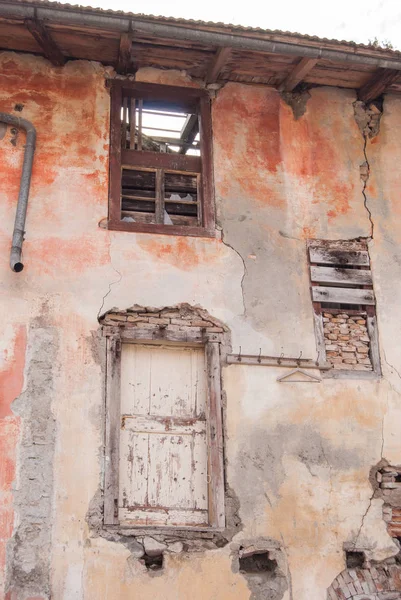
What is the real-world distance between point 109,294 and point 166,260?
2.68 ft

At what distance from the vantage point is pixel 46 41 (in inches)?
360

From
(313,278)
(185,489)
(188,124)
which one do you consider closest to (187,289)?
(313,278)

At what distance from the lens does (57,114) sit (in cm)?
938

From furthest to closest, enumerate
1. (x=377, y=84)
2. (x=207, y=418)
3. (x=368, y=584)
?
(x=377, y=84), (x=207, y=418), (x=368, y=584)

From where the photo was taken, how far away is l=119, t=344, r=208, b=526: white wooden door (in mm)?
8102

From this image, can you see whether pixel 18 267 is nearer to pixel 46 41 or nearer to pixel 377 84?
pixel 46 41

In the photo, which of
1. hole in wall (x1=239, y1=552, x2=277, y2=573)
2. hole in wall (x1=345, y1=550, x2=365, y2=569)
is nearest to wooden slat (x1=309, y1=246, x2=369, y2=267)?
hole in wall (x1=345, y1=550, x2=365, y2=569)

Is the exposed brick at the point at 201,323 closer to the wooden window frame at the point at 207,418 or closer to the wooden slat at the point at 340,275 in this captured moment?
the wooden window frame at the point at 207,418

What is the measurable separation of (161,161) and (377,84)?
3.09m

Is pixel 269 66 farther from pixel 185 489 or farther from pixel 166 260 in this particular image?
pixel 185 489

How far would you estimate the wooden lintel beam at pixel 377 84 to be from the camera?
9.91 metres

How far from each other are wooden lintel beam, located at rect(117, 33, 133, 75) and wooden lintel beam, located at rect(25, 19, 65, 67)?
2.38ft

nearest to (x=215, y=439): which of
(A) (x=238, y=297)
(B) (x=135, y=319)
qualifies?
(B) (x=135, y=319)

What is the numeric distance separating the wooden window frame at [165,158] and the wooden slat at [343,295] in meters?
1.48
